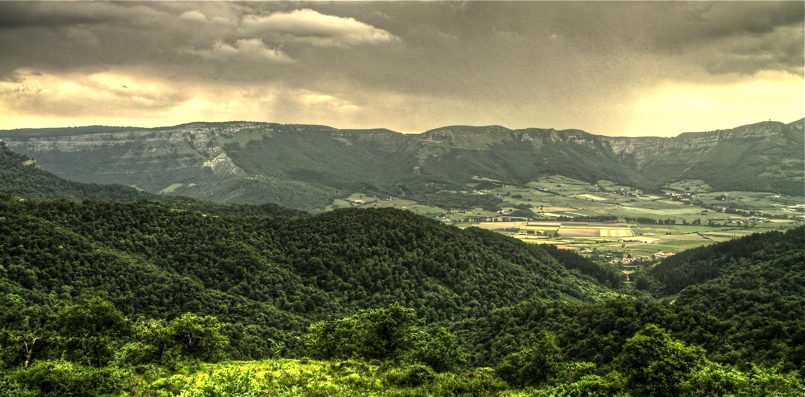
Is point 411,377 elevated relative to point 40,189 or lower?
lower

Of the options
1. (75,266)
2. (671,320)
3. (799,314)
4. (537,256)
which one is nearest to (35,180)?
(75,266)

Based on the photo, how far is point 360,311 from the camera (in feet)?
221

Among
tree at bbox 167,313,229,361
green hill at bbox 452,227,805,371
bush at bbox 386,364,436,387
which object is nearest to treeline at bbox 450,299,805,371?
green hill at bbox 452,227,805,371

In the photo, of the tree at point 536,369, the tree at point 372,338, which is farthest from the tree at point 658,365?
the tree at point 372,338

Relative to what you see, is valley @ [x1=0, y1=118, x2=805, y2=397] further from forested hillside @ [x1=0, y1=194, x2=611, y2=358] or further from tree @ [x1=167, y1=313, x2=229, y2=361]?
forested hillside @ [x1=0, y1=194, x2=611, y2=358]

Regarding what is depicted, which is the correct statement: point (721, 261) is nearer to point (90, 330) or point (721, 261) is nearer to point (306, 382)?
point (306, 382)

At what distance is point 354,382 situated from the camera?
113 feet

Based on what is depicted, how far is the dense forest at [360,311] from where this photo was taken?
108 feet

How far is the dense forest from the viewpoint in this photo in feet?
108

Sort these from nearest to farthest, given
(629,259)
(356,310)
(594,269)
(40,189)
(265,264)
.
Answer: (356,310), (265,264), (594,269), (629,259), (40,189)

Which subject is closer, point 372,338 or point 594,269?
point 372,338

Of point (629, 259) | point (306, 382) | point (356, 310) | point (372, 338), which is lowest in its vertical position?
point (629, 259)

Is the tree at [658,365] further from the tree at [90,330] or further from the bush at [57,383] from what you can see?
the tree at [90,330]

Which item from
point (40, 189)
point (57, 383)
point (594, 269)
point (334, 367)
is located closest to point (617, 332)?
point (334, 367)
